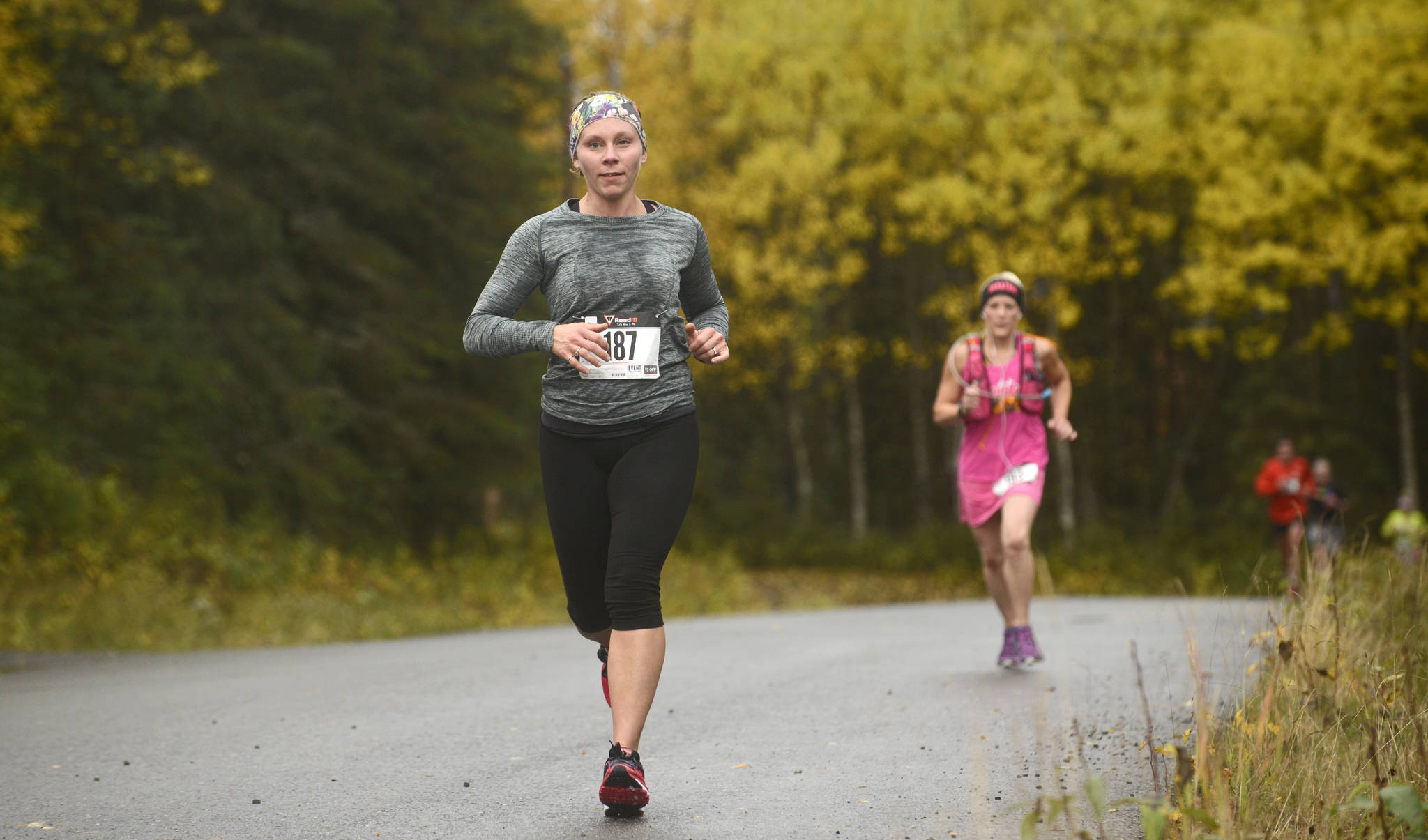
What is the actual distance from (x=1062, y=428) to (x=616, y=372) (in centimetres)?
A: 351

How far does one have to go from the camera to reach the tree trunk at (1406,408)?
24438 millimetres

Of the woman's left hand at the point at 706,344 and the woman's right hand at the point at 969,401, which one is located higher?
the woman's left hand at the point at 706,344

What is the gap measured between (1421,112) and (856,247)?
10.4m

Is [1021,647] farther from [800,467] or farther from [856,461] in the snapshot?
[800,467]

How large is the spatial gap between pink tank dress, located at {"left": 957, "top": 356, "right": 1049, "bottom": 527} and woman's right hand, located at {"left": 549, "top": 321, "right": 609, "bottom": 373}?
154 inches

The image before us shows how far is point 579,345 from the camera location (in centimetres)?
412

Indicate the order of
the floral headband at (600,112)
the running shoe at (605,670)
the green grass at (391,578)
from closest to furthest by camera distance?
the floral headband at (600,112)
the running shoe at (605,670)
the green grass at (391,578)

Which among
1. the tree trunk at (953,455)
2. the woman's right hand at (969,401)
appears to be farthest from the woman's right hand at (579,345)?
the tree trunk at (953,455)

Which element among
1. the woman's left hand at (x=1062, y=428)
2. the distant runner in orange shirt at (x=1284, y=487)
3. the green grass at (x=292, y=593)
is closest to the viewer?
the woman's left hand at (x=1062, y=428)

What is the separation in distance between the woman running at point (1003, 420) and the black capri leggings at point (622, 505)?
3.57 meters

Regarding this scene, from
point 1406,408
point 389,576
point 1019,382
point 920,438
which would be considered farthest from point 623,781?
point 920,438

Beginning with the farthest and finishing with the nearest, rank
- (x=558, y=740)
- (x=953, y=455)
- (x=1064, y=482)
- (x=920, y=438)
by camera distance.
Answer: (x=953, y=455), (x=920, y=438), (x=1064, y=482), (x=558, y=740)

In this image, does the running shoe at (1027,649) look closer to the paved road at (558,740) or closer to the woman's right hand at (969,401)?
the paved road at (558,740)

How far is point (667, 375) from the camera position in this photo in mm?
4324
